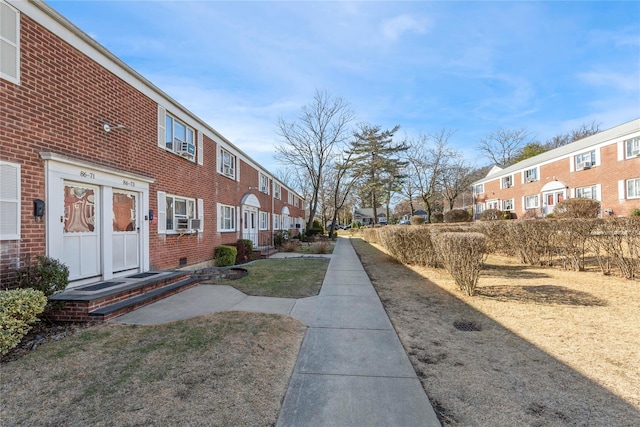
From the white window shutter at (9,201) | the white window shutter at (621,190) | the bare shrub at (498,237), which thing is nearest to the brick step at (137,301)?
the white window shutter at (9,201)

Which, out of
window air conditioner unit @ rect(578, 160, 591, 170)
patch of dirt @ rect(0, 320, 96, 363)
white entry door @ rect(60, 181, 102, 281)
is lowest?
patch of dirt @ rect(0, 320, 96, 363)

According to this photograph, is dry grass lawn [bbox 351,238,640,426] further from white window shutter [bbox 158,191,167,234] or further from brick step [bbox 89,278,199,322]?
white window shutter [bbox 158,191,167,234]

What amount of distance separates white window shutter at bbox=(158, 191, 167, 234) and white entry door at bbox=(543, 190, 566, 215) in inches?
1137

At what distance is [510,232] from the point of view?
10.9 m

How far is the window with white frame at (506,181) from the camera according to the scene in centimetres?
3217

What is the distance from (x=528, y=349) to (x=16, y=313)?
21.8 ft

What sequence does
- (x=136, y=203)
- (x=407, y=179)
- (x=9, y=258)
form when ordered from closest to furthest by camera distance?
(x=9, y=258) → (x=136, y=203) → (x=407, y=179)

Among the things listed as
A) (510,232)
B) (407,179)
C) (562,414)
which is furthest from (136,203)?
(407,179)

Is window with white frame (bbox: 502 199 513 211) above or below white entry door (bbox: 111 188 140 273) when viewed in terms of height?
above

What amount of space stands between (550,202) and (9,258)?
108 ft

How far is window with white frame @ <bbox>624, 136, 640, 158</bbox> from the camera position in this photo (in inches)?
720

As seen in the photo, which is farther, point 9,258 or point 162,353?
point 9,258

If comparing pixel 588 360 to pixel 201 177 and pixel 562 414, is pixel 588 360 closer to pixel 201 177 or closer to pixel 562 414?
pixel 562 414

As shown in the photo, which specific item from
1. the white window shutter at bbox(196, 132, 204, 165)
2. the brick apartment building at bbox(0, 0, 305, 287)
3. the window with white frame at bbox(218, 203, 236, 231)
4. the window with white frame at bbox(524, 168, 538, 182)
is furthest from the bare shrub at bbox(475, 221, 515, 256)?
the window with white frame at bbox(524, 168, 538, 182)
